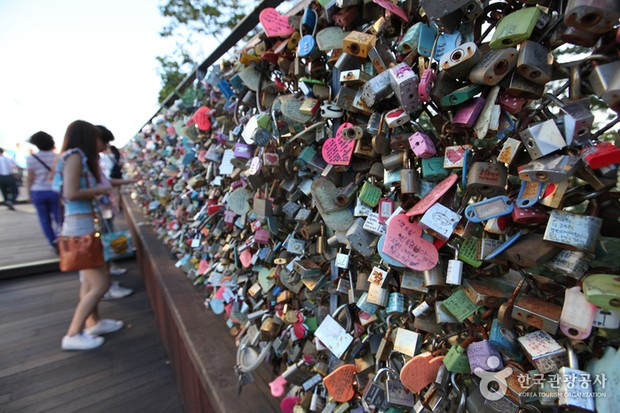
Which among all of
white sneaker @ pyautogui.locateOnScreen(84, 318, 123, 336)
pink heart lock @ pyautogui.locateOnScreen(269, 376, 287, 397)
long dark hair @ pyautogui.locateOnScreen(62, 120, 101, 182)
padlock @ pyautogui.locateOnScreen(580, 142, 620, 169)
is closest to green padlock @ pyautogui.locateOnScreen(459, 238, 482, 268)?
padlock @ pyautogui.locateOnScreen(580, 142, 620, 169)

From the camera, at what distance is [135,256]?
187 inches

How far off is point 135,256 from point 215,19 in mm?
9986

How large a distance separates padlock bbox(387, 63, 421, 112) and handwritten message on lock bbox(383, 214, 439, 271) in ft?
0.78

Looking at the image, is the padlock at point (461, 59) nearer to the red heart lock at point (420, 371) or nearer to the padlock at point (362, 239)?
the padlock at point (362, 239)

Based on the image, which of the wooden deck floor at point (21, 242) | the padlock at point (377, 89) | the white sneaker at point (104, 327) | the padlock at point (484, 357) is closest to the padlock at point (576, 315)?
the padlock at point (484, 357)

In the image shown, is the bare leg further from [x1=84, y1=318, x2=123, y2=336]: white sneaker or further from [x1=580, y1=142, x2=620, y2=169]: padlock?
[x1=580, y1=142, x2=620, y2=169]: padlock

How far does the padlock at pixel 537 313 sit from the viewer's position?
482 mm

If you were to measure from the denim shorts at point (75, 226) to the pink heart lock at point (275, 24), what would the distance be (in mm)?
2065

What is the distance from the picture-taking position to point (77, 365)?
2.27 m

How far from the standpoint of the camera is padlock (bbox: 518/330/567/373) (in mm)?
490

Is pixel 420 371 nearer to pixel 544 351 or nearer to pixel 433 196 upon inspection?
pixel 544 351

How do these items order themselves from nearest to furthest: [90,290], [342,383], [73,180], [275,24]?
[342,383], [275,24], [73,180], [90,290]

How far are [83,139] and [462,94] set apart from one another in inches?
105

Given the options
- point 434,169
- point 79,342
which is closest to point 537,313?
point 434,169
